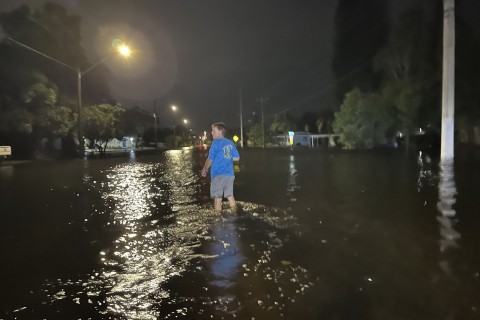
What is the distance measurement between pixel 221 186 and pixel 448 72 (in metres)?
15.4

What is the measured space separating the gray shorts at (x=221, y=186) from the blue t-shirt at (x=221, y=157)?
76 millimetres

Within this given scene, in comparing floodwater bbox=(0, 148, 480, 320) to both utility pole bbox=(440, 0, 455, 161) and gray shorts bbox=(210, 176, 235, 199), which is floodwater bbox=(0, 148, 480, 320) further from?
utility pole bbox=(440, 0, 455, 161)

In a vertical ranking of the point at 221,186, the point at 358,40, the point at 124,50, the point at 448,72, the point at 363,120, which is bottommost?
the point at 221,186

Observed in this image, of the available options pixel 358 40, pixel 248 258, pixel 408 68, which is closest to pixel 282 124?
pixel 358 40

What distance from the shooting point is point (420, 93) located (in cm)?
3152

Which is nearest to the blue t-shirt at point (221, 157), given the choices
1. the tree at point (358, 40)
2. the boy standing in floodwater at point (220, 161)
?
the boy standing in floodwater at point (220, 161)

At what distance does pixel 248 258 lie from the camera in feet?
16.2

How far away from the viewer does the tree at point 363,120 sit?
1617 inches

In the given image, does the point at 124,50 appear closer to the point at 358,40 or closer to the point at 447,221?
the point at 447,221

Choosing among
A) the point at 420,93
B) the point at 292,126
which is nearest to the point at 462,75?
the point at 420,93

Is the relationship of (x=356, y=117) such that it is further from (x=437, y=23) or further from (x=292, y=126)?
(x=292, y=126)

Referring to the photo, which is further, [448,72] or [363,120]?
[363,120]

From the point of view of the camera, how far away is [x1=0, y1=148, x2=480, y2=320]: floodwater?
3650mm

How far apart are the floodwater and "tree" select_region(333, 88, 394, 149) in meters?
32.7
